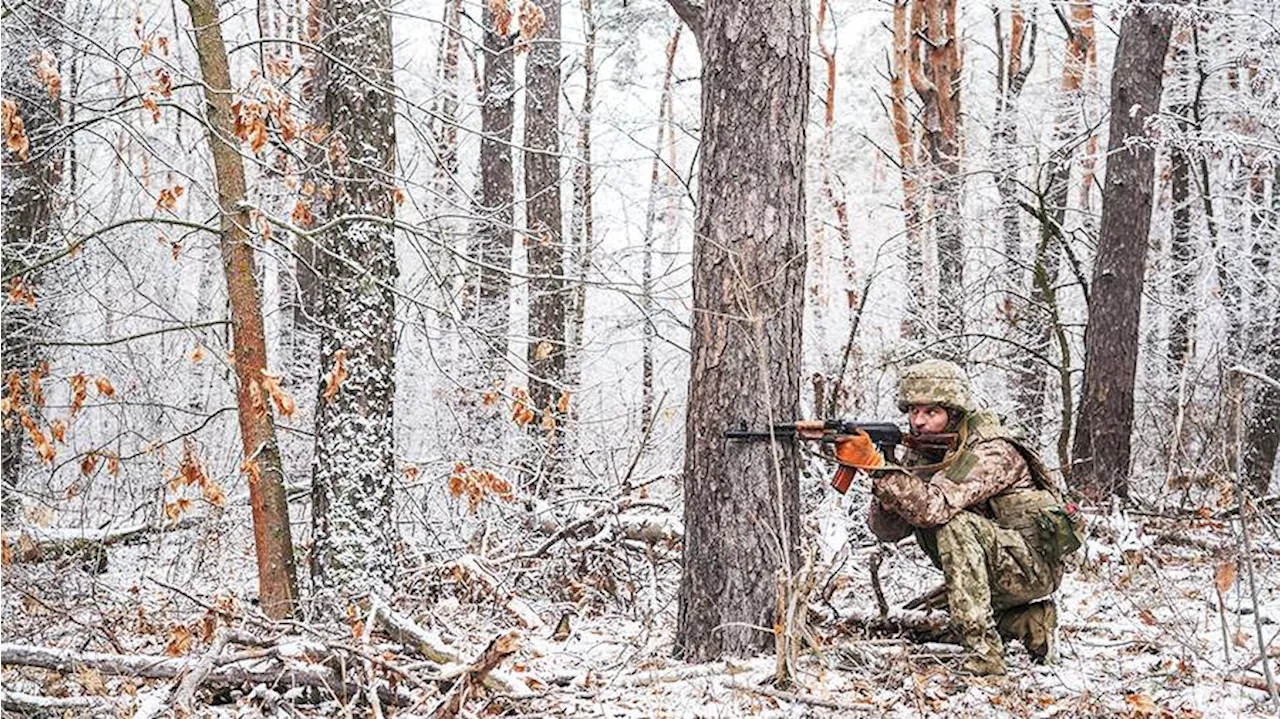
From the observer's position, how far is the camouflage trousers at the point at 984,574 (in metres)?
4.89

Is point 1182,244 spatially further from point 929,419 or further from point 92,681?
point 92,681

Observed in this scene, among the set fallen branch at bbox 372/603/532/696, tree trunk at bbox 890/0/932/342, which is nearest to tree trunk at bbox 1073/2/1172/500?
tree trunk at bbox 890/0/932/342

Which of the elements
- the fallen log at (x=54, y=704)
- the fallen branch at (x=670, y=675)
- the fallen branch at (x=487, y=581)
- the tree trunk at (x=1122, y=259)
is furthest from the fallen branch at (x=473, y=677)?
the tree trunk at (x=1122, y=259)

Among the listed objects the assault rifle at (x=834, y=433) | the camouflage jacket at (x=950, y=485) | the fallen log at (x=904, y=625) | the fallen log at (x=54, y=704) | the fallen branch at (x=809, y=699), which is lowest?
the fallen log at (x=54, y=704)

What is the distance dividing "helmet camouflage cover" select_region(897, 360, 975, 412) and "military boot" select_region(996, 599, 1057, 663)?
0.92 metres

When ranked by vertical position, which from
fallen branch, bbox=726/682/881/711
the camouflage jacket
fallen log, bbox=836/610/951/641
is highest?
the camouflage jacket

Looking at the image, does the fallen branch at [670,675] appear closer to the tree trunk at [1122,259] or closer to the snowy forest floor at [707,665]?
the snowy forest floor at [707,665]

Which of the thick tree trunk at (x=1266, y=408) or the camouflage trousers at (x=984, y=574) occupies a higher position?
the thick tree trunk at (x=1266, y=408)

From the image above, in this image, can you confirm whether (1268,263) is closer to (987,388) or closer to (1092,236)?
(1092,236)

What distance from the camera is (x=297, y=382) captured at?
503 inches

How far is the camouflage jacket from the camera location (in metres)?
4.91

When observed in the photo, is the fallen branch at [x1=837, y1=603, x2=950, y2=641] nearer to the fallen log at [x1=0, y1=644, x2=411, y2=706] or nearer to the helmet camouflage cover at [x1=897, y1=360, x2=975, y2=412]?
the helmet camouflage cover at [x1=897, y1=360, x2=975, y2=412]

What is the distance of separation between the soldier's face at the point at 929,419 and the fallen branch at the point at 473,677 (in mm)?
2166

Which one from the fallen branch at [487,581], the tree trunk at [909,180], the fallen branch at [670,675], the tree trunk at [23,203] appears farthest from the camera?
the tree trunk at [909,180]
